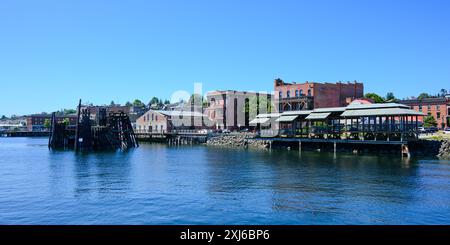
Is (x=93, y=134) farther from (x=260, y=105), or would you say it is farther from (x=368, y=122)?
(x=368, y=122)

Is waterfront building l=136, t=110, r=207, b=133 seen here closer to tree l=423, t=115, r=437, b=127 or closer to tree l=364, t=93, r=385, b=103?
tree l=364, t=93, r=385, b=103

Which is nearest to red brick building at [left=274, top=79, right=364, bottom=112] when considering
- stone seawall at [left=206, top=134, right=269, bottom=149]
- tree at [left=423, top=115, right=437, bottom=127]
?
tree at [left=423, top=115, right=437, bottom=127]

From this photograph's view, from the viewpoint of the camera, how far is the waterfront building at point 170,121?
11688 centimetres

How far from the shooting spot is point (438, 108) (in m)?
92.8

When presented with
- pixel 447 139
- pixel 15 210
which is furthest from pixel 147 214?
pixel 447 139

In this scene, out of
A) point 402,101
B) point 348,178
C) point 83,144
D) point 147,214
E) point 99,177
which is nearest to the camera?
point 147,214

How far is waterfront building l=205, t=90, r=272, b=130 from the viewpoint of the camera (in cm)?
10894

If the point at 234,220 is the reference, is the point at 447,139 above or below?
above

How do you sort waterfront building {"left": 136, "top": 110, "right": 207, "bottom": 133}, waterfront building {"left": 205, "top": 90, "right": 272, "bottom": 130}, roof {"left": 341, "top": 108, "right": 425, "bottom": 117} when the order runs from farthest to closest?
waterfront building {"left": 136, "top": 110, "right": 207, "bottom": 133}, waterfront building {"left": 205, "top": 90, "right": 272, "bottom": 130}, roof {"left": 341, "top": 108, "right": 425, "bottom": 117}

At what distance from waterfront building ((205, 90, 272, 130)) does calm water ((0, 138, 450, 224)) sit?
6659 cm
